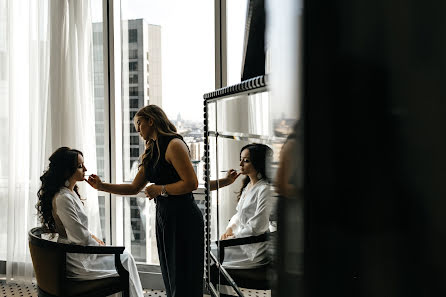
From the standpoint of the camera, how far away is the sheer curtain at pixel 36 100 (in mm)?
3430

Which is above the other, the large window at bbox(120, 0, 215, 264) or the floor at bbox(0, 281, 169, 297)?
the large window at bbox(120, 0, 215, 264)

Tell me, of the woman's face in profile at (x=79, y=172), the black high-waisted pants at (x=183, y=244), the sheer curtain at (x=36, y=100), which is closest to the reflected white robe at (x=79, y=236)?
the woman's face in profile at (x=79, y=172)

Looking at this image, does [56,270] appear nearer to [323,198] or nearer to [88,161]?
[88,161]

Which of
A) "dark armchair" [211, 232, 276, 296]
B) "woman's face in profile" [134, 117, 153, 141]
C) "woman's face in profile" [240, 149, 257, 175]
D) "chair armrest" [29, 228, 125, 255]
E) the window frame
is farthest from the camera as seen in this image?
the window frame

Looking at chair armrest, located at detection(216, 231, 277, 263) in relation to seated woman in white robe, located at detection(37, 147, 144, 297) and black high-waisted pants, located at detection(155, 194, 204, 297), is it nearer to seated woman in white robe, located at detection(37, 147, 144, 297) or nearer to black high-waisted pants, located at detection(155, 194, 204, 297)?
black high-waisted pants, located at detection(155, 194, 204, 297)

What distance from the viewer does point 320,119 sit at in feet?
0.97

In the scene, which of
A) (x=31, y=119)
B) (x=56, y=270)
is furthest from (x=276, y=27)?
(x=31, y=119)

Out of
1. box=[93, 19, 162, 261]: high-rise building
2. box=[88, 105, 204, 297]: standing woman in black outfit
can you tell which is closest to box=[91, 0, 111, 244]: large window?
box=[93, 19, 162, 261]: high-rise building

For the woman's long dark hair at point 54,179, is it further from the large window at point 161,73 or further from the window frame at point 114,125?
the large window at point 161,73

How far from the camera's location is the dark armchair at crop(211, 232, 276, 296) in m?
0.76

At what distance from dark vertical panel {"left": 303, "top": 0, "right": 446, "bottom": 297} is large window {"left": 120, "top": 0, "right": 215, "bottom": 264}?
3.09 metres

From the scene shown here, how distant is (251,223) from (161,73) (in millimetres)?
2861

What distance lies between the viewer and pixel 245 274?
952 mm

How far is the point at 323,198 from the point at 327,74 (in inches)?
3.3
